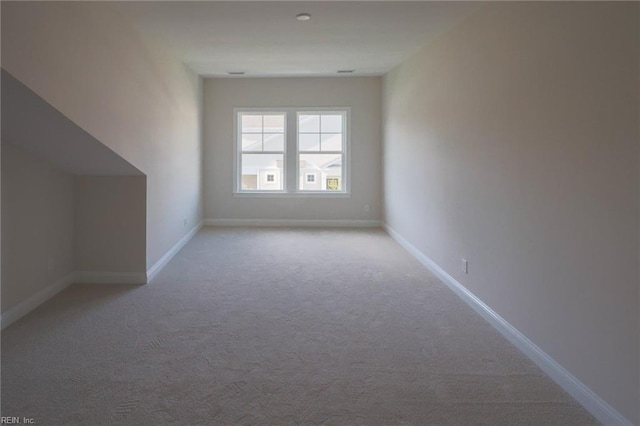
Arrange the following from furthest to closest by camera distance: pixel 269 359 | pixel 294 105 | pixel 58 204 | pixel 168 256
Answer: pixel 294 105 → pixel 168 256 → pixel 58 204 → pixel 269 359

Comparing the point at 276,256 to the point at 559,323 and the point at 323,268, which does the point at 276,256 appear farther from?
the point at 559,323

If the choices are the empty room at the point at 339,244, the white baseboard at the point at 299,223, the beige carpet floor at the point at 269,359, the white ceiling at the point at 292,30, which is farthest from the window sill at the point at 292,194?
the beige carpet floor at the point at 269,359

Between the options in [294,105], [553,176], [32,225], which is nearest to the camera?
[553,176]

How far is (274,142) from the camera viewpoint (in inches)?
288

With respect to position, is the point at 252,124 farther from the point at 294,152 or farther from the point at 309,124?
the point at 309,124

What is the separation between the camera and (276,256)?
505cm

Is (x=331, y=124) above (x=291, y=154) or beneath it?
above

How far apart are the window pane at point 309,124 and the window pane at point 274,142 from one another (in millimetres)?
379

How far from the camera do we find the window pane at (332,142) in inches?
288

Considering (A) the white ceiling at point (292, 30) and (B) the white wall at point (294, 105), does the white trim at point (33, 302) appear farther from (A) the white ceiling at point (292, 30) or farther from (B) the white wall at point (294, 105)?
(B) the white wall at point (294, 105)

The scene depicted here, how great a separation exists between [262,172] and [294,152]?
697mm

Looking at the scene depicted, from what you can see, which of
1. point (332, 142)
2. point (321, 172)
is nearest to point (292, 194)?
point (321, 172)

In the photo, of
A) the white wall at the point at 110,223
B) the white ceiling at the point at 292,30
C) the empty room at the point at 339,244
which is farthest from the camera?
the white wall at the point at 110,223

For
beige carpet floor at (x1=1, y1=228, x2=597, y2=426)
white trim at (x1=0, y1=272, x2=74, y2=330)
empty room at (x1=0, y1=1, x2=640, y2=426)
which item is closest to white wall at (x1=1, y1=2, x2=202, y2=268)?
empty room at (x1=0, y1=1, x2=640, y2=426)
